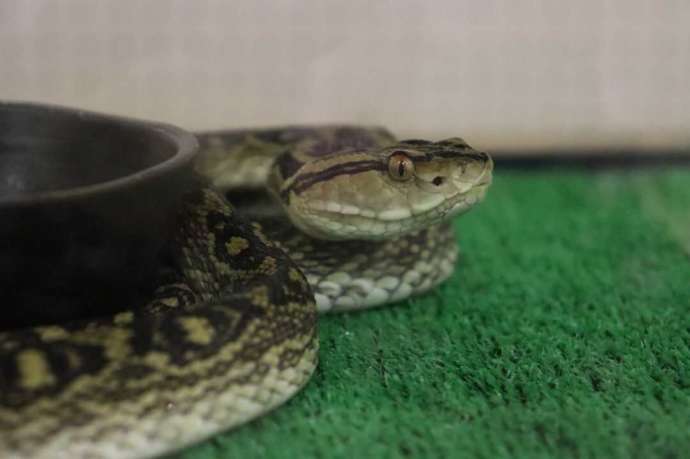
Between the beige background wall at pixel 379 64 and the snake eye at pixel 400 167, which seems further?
the beige background wall at pixel 379 64

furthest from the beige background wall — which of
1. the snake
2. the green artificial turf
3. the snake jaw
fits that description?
the snake jaw

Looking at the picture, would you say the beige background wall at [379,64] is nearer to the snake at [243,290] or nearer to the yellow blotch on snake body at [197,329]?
the snake at [243,290]

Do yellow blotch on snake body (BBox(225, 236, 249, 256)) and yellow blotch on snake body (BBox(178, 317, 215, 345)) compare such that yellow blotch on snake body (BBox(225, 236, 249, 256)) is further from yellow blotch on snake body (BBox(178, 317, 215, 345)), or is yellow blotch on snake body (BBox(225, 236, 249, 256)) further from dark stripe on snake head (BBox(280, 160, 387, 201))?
yellow blotch on snake body (BBox(178, 317, 215, 345))

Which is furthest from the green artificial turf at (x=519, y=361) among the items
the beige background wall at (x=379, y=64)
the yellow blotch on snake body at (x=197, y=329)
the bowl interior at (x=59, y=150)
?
the beige background wall at (x=379, y=64)

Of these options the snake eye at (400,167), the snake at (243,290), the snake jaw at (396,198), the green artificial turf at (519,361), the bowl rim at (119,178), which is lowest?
the green artificial turf at (519,361)

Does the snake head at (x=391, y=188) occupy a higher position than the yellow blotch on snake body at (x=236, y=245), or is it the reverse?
the snake head at (x=391, y=188)

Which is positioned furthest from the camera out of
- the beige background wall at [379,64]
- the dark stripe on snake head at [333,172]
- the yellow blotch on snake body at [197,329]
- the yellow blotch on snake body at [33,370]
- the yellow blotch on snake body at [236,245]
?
the beige background wall at [379,64]
